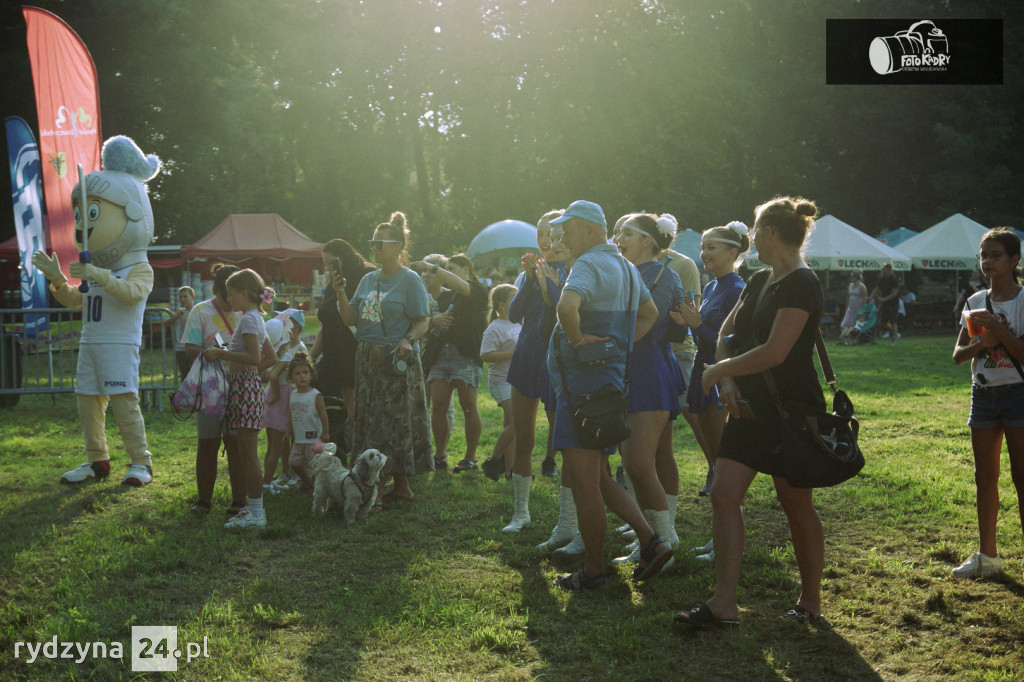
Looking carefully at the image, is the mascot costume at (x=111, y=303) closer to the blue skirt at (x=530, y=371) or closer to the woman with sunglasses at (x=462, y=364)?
the woman with sunglasses at (x=462, y=364)

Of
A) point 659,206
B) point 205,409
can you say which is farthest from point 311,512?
point 659,206

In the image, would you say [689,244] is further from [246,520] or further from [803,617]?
[803,617]

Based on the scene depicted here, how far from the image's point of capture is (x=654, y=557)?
15.2 feet

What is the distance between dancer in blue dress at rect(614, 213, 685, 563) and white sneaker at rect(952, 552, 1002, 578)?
1529mm

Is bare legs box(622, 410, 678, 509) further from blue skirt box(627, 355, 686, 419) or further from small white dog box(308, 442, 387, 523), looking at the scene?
small white dog box(308, 442, 387, 523)

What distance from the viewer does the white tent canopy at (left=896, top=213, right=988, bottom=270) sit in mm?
25031

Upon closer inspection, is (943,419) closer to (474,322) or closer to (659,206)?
(474,322)

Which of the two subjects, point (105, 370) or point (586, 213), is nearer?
point (586, 213)

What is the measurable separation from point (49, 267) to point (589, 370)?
17.0 ft

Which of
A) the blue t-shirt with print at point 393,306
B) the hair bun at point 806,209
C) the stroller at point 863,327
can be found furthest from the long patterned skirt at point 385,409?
the stroller at point 863,327

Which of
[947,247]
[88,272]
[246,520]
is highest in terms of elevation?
[947,247]

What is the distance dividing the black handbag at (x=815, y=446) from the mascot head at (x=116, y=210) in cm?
578

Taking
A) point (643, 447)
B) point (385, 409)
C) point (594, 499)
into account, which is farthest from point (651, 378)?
point (385, 409)

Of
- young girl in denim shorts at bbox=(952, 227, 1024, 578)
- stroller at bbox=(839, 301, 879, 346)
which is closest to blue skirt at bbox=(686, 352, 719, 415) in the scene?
young girl in denim shorts at bbox=(952, 227, 1024, 578)
